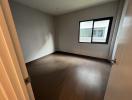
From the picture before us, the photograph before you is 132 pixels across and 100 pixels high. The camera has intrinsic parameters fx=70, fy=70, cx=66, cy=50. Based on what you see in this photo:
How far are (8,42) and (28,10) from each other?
3.46m

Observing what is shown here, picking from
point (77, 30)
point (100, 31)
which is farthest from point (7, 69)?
point (77, 30)

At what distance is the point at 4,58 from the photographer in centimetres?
45

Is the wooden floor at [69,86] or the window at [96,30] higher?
the window at [96,30]

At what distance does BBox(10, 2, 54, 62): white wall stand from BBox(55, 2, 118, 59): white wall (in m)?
0.65

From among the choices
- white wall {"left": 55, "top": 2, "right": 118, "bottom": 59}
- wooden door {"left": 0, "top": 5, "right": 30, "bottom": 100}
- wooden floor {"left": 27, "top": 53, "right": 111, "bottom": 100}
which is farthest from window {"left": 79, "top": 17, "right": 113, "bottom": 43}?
wooden door {"left": 0, "top": 5, "right": 30, "bottom": 100}

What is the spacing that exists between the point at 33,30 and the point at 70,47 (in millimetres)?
2395

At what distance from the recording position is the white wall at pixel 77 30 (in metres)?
3.19

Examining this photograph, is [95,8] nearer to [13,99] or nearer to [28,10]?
[28,10]

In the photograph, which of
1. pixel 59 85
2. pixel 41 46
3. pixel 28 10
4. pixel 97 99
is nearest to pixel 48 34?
pixel 41 46

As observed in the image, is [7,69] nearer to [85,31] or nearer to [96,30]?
[96,30]

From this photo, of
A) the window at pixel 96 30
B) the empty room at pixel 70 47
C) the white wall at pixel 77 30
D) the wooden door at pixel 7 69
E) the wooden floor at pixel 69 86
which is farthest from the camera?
the window at pixel 96 30

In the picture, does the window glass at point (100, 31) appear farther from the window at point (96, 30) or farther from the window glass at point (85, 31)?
the window glass at point (85, 31)

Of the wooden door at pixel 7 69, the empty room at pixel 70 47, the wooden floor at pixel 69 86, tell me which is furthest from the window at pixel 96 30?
the wooden door at pixel 7 69

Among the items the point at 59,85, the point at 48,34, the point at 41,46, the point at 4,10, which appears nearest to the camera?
the point at 4,10
